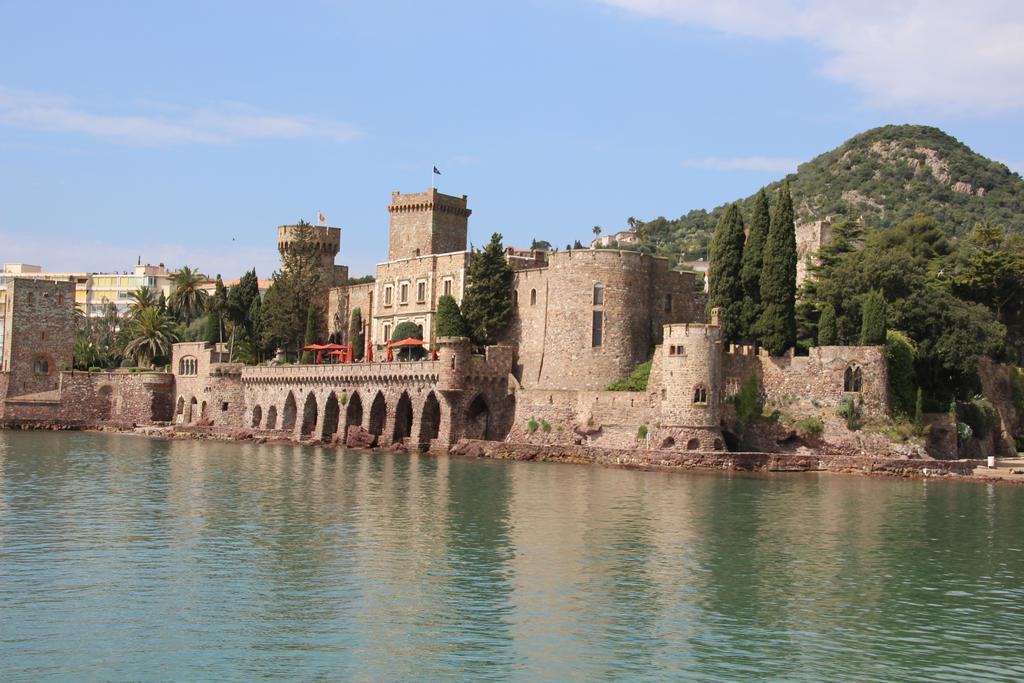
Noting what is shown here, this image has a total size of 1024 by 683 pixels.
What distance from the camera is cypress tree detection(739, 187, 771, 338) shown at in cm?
5391

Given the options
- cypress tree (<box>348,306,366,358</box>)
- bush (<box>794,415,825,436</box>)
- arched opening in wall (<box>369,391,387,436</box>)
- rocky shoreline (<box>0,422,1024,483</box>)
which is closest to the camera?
rocky shoreline (<box>0,422,1024,483</box>)

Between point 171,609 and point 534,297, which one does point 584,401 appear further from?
point 171,609

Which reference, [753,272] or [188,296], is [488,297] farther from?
[188,296]

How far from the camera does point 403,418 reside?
63281 mm

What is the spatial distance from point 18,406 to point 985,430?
57730 mm

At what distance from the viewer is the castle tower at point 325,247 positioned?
82188mm

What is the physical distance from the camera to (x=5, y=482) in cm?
4338

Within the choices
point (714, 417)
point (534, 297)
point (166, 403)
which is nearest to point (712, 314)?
point (714, 417)

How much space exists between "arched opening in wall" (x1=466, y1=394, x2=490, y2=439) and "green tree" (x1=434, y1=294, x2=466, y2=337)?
352cm

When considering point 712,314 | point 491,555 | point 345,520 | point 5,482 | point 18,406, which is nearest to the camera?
point 491,555

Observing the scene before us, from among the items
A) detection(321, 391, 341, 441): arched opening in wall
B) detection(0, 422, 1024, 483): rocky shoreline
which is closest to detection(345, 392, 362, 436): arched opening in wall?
detection(321, 391, 341, 441): arched opening in wall

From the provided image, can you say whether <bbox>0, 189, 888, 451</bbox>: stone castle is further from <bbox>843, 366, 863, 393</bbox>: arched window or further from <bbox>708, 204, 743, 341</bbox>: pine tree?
<bbox>708, 204, 743, 341</bbox>: pine tree

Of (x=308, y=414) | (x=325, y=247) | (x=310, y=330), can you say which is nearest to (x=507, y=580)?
(x=308, y=414)

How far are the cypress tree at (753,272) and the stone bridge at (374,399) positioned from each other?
481 inches
